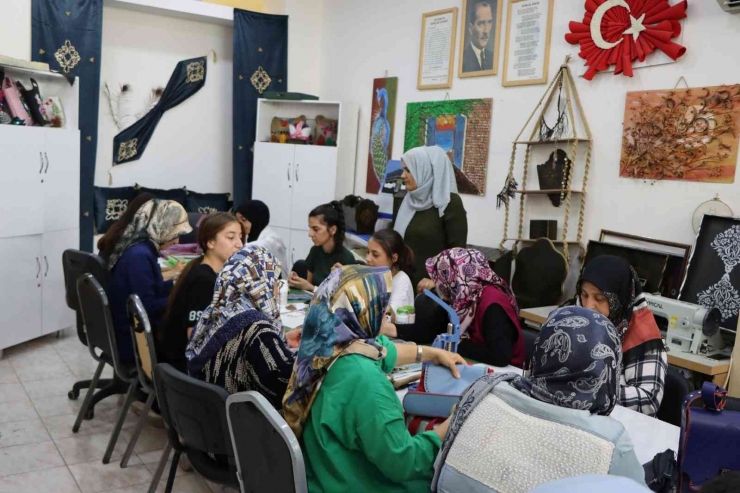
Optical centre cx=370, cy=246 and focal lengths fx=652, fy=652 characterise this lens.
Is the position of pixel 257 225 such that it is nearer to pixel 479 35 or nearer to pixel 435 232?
pixel 435 232

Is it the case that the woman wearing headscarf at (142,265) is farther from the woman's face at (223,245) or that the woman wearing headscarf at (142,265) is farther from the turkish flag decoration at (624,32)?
the turkish flag decoration at (624,32)

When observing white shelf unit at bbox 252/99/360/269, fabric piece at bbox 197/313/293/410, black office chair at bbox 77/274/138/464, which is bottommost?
black office chair at bbox 77/274/138/464

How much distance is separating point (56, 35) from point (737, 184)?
5033 mm

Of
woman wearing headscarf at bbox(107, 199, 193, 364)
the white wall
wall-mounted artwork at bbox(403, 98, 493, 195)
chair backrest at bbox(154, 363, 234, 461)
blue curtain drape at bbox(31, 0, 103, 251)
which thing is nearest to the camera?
chair backrest at bbox(154, 363, 234, 461)

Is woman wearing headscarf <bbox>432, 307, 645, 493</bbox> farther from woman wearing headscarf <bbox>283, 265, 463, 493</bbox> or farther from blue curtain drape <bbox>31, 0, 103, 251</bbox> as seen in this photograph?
blue curtain drape <bbox>31, 0, 103, 251</bbox>

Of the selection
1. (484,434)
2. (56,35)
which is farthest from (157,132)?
(484,434)

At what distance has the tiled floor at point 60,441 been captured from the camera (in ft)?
9.46

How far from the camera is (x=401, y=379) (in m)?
2.24

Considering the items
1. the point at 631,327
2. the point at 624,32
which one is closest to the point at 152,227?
the point at 631,327

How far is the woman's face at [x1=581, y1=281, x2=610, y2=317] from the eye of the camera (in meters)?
2.42

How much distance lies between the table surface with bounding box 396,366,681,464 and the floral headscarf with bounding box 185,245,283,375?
1.76ft

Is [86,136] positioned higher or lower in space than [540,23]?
lower

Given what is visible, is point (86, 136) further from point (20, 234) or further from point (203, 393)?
point (203, 393)

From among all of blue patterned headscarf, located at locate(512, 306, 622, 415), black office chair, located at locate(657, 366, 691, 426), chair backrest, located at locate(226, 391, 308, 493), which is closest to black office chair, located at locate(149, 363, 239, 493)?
chair backrest, located at locate(226, 391, 308, 493)
